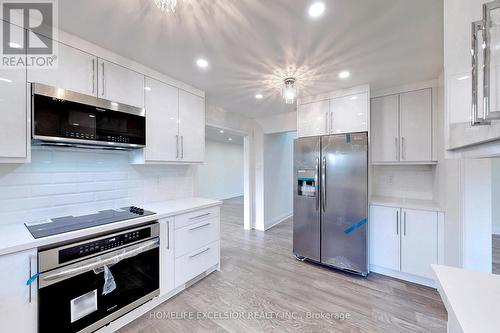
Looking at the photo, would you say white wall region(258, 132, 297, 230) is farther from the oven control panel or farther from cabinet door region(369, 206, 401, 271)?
the oven control panel

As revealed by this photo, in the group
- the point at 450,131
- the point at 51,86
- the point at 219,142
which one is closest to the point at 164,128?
the point at 51,86

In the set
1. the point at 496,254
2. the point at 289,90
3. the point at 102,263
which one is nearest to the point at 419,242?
the point at 496,254

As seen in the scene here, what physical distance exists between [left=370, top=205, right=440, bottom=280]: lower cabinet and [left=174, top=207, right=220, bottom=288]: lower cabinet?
2.10 metres

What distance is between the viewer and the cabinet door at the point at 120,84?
184cm

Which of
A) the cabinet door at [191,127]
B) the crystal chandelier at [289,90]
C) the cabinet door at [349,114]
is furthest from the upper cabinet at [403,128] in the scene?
the cabinet door at [191,127]

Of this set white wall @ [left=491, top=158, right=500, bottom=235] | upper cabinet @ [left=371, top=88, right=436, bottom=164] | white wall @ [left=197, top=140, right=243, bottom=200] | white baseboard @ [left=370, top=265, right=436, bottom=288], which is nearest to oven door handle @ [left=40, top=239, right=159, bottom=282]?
white baseboard @ [left=370, top=265, right=436, bottom=288]

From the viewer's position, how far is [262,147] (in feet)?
14.4

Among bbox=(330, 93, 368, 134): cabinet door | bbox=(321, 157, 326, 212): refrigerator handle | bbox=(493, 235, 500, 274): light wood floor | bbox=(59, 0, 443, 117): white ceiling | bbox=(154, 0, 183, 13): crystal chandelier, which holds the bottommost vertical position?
bbox=(493, 235, 500, 274): light wood floor

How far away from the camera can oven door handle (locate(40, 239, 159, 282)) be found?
1.33 metres

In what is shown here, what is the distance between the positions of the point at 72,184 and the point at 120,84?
1060 millimetres

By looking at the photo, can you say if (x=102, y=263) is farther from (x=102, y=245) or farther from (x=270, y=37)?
(x=270, y=37)

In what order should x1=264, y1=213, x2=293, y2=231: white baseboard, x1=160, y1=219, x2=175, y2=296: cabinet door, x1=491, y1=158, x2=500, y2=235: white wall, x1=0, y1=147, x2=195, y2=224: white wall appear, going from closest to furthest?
x1=0, y1=147, x2=195, y2=224: white wall
x1=160, y1=219, x2=175, y2=296: cabinet door
x1=491, y1=158, x2=500, y2=235: white wall
x1=264, y1=213, x2=293, y2=231: white baseboard

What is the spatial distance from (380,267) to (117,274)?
3019 mm

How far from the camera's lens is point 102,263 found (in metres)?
1.53
